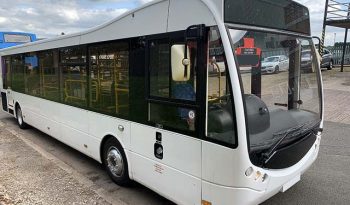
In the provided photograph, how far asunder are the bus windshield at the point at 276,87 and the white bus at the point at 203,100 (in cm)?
1

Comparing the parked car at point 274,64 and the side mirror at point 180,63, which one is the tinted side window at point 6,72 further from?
the parked car at point 274,64

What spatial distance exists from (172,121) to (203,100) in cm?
58

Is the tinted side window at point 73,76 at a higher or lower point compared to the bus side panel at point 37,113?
higher

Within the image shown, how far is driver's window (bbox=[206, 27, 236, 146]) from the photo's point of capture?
3.02 m

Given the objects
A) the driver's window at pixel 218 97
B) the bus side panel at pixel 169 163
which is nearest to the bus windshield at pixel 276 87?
the driver's window at pixel 218 97

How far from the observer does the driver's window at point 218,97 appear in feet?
9.92

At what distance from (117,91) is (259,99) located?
200cm

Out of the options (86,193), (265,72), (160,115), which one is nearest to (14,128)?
(86,193)

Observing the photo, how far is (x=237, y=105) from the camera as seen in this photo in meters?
2.94

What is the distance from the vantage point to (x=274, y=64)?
4.07 metres

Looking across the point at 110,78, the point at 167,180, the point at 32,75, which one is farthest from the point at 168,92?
the point at 32,75

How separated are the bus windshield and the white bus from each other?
14 millimetres

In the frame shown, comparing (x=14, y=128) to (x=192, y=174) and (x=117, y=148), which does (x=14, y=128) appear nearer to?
(x=117, y=148)

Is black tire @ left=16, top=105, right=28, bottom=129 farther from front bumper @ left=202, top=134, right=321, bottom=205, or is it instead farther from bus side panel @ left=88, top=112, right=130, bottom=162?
front bumper @ left=202, top=134, right=321, bottom=205
